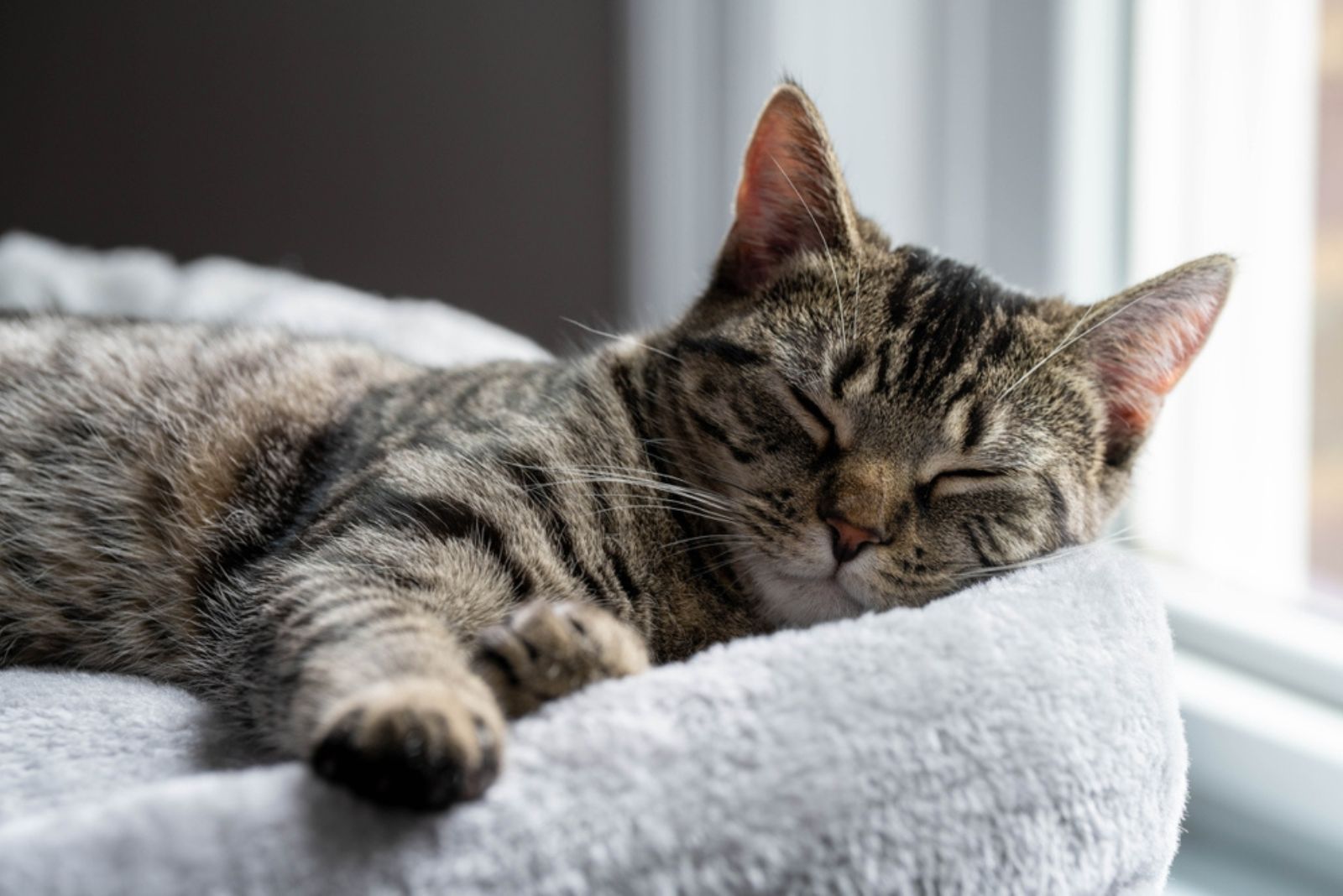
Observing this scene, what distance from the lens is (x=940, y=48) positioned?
6.25 feet

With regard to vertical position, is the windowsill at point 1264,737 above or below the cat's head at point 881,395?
below

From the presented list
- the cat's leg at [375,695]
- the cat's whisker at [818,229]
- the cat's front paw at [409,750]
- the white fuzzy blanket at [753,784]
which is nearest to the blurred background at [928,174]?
the cat's whisker at [818,229]

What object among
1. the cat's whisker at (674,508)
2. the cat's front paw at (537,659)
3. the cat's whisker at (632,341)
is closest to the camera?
the cat's front paw at (537,659)

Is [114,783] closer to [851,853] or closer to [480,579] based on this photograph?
[480,579]

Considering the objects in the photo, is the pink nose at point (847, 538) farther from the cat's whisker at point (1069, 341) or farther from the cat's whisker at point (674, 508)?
the cat's whisker at point (1069, 341)

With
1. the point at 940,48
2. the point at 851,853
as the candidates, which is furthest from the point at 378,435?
the point at 940,48

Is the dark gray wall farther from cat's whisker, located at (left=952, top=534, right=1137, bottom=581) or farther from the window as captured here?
cat's whisker, located at (left=952, top=534, right=1137, bottom=581)

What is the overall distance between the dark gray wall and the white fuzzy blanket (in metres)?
1.85

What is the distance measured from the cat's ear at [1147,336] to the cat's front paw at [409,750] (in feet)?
2.38

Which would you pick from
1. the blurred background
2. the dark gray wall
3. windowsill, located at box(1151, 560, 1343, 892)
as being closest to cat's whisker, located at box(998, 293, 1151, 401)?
the blurred background

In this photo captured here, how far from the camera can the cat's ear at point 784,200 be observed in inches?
46.0

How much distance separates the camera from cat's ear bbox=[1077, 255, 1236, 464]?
1134mm

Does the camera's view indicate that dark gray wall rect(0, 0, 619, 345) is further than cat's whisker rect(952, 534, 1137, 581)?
Yes

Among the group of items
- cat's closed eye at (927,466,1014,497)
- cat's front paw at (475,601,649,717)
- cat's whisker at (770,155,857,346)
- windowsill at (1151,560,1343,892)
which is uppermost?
cat's whisker at (770,155,857,346)
